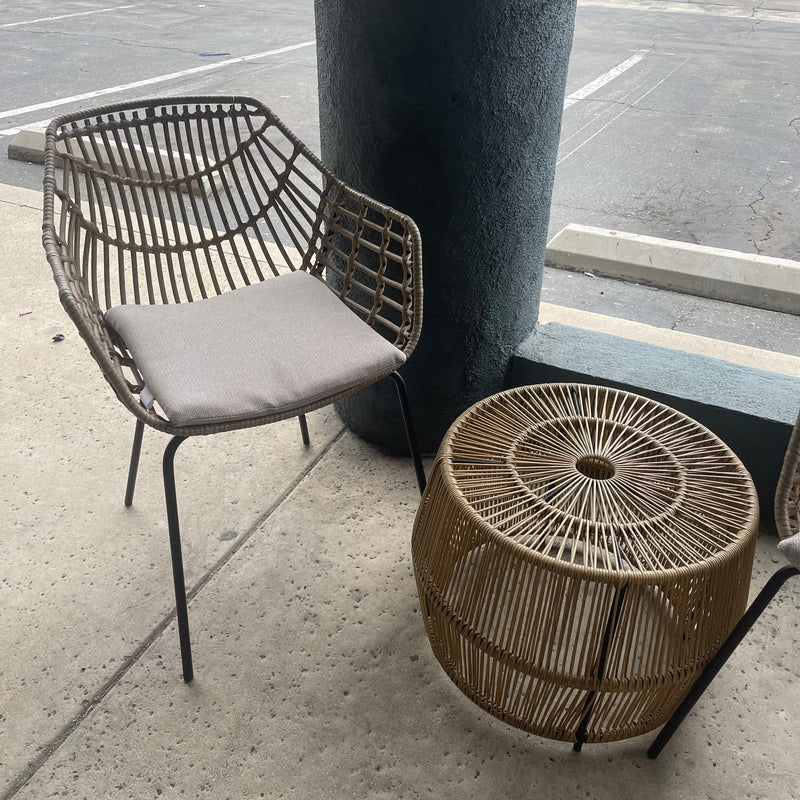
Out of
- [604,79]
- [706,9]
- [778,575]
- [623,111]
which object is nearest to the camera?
[778,575]

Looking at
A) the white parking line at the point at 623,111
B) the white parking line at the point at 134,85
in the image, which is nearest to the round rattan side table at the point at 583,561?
the white parking line at the point at 623,111

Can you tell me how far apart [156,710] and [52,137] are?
122cm

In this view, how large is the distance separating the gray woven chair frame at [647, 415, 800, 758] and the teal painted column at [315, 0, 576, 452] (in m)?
0.86

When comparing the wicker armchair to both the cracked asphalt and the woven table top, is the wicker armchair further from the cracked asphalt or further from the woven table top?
the cracked asphalt

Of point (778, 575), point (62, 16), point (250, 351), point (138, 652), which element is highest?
point (250, 351)

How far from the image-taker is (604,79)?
717cm

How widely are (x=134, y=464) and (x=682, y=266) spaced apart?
2.48 meters

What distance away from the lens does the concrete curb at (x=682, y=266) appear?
3.25 m

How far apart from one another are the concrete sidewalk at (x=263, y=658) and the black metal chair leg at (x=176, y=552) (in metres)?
0.07

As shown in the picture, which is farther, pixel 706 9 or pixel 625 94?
pixel 706 9

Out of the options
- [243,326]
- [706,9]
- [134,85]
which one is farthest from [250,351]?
[706,9]

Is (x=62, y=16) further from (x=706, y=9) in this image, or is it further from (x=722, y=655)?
(x=722, y=655)

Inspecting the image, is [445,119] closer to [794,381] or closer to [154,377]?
[154,377]

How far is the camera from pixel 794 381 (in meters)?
2.01
